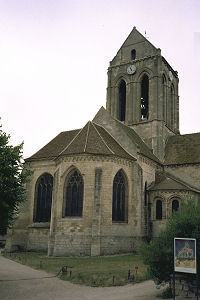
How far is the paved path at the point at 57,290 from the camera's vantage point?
12.3m

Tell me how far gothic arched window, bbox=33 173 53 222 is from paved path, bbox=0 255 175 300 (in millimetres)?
13033

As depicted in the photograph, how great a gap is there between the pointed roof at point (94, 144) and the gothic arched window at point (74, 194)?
2031 mm

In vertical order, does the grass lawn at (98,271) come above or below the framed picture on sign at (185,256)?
below

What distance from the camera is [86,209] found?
2506cm

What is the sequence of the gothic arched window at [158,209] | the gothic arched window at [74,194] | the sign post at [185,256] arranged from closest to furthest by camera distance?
1. the sign post at [185,256]
2. the gothic arched window at [74,194]
3. the gothic arched window at [158,209]

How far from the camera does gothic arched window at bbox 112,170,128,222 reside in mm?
26406

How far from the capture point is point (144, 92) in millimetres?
40750

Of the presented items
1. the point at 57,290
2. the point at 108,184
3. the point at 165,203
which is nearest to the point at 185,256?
the point at 57,290

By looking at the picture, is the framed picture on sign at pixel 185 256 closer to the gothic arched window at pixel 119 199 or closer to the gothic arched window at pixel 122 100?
the gothic arched window at pixel 119 199

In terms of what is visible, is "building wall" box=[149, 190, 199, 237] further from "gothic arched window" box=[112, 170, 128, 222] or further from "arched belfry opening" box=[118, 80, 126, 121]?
"arched belfry opening" box=[118, 80, 126, 121]

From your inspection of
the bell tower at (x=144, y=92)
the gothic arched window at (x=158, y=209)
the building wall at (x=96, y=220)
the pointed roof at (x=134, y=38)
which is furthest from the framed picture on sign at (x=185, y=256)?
the pointed roof at (x=134, y=38)

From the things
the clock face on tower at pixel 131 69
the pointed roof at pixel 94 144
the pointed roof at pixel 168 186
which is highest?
the clock face on tower at pixel 131 69

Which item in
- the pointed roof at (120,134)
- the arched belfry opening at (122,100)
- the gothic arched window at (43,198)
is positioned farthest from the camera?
the arched belfry opening at (122,100)

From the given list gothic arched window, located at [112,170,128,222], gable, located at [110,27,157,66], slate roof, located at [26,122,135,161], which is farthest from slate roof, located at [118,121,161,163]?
gable, located at [110,27,157,66]
